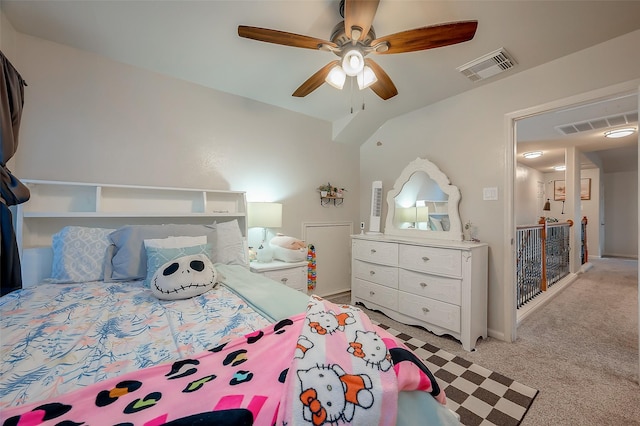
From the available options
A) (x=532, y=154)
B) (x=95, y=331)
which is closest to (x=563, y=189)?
(x=532, y=154)

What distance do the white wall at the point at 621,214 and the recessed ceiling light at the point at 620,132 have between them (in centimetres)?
411

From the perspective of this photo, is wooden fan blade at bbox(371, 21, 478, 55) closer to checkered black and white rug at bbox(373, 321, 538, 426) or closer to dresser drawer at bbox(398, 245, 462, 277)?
dresser drawer at bbox(398, 245, 462, 277)

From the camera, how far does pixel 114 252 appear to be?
188cm

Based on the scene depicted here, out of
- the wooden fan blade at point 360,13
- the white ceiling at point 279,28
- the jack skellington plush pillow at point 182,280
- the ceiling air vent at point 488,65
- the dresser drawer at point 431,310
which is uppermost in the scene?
the white ceiling at point 279,28

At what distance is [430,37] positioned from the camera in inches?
56.3

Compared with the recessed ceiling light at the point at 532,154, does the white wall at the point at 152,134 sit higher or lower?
lower

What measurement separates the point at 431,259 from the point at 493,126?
4.68 feet

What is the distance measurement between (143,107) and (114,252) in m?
1.33

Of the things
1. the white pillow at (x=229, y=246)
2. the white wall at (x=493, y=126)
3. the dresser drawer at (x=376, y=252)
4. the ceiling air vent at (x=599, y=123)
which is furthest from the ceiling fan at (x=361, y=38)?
the ceiling air vent at (x=599, y=123)

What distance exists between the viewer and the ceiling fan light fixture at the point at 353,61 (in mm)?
1558

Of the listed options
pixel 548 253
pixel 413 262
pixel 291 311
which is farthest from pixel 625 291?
pixel 291 311

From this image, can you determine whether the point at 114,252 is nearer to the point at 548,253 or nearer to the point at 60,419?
the point at 60,419

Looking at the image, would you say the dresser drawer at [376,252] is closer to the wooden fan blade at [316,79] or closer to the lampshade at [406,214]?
the lampshade at [406,214]

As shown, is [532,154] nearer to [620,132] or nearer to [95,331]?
[620,132]
